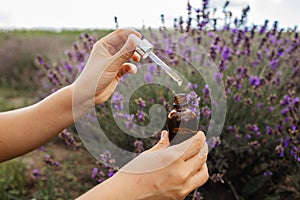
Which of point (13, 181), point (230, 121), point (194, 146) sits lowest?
point (13, 181)

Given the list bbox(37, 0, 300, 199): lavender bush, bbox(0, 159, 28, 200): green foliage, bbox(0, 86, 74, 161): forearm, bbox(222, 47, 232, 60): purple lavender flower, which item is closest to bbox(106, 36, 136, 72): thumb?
bbox(0, 86, 74, 161): forearm

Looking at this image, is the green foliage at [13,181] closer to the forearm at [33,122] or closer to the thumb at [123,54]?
the forearm at [33,122]

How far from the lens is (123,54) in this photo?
1.11 m

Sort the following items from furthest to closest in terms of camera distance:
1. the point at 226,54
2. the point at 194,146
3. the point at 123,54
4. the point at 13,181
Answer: the point at 13,181, the point at 226,54, the point at 123,54, the point at 194,146

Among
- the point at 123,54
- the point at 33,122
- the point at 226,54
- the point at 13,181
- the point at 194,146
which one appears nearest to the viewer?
the point at 194,146

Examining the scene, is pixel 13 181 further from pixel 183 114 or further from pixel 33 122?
pixel 183 114

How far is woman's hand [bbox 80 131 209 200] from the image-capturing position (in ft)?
2.82

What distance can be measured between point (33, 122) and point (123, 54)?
430mm

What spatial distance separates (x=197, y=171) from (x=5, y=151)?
0.70 meters

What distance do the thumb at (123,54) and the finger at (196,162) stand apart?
14.4 inches

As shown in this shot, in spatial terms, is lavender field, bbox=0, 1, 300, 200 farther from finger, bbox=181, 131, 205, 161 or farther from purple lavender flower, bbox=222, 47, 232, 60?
finger, bbox=181, 131, 205, 161

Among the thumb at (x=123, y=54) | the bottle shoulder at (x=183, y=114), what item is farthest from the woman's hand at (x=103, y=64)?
the bottle shoulder at (x=183, y=114)

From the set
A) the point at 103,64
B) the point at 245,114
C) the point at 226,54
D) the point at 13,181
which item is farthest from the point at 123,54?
the point at 13,181

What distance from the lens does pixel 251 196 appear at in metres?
1.98
